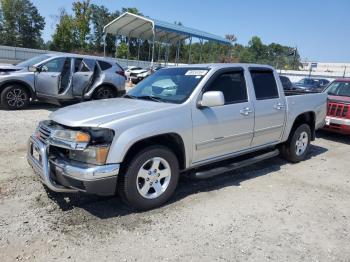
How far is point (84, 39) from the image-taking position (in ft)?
185

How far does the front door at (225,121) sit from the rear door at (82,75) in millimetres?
6720

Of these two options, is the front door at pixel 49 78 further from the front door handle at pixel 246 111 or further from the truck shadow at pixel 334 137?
the truck shadow at pixel 334 137

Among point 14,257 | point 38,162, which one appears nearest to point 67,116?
point 38,162

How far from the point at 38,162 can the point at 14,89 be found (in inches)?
273

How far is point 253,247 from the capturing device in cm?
367

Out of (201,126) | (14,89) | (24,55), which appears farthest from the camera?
(24,55)

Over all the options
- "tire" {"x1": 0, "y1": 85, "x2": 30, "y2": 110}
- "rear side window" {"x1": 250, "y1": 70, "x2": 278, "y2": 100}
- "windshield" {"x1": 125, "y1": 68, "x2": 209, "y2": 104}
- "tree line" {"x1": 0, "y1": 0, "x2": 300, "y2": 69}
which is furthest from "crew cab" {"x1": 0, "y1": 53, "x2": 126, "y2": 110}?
"tree line" {"x1": 0, "y1": 0, "x2": 300, "y2": 69}

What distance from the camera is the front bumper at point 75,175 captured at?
379 centimetres

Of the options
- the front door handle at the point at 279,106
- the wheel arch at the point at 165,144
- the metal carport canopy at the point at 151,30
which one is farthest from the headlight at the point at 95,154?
the metal carport canopy at the point at 151,30

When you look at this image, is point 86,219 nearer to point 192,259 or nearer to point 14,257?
point 14,257

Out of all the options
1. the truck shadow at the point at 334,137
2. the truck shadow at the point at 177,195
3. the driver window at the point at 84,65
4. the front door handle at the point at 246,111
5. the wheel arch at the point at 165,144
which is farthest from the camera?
the driver window at the point at 84,65

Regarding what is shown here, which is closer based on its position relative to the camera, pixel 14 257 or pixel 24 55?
pixel 14 257

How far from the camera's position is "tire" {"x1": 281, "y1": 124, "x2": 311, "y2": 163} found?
666cm

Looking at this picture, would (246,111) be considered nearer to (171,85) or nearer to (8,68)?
(171,85)
